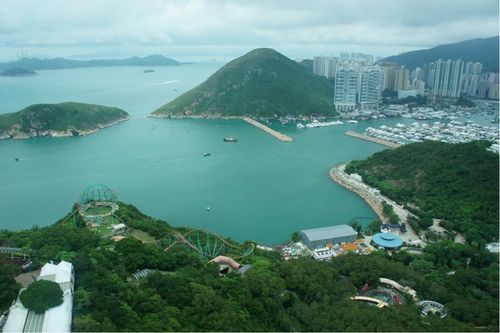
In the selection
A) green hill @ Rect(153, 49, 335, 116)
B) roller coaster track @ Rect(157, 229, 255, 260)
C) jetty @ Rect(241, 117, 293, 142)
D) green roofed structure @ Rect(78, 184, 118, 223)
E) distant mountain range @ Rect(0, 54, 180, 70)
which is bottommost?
roller coaster track @ Rect(157, 229, 255, 260)

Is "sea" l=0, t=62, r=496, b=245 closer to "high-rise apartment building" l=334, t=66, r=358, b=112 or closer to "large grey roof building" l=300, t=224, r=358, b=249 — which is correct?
"large grey roof building" l=300, t=224, r=358, b=249

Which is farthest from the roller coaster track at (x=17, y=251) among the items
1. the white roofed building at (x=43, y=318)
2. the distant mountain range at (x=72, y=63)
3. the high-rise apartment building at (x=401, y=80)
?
the distant mountain range at (x=72, y=63)

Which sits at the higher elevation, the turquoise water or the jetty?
the jetty

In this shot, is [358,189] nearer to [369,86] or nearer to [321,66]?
[369,86]

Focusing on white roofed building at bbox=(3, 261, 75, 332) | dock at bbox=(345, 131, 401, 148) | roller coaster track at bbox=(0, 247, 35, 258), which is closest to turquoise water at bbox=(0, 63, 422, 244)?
dock at bbox=(345, 131, 401, 148)

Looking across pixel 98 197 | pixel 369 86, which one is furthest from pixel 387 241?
pixel 369 86

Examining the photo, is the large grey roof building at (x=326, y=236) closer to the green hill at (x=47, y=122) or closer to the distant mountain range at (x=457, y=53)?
the green hill at (x=47, y=122)

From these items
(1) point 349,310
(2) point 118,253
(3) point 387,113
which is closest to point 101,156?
(2) point 118,253

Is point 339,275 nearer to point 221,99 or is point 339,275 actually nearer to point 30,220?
point 30,220
